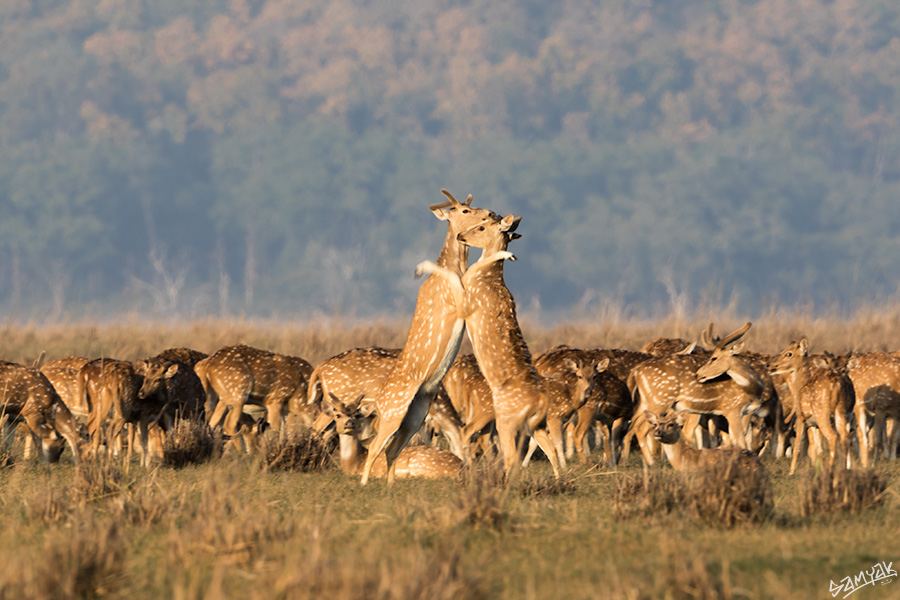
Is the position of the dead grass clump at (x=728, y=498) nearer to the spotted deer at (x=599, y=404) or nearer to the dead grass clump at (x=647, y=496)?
the dead grass clump at (x=647, y=496)

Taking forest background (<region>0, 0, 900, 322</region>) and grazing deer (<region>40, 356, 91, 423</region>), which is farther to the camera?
forest background (<region>0, 0, 900, 322</region>)

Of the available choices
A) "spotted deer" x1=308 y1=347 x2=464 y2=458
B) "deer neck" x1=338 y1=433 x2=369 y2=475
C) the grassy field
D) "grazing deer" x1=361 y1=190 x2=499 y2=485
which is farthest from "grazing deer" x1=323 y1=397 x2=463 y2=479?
"spotted deer" x1=308 y1=347 x2=464 y2=458

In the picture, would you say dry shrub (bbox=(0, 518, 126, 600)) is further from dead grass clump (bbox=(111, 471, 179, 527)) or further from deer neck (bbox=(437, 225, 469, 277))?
deer neck (bbox=(437, 225, 469, 277))

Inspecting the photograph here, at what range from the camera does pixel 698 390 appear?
42.1 feet

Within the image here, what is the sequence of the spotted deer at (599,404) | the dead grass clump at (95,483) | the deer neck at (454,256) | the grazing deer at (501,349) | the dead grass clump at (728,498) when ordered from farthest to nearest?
1. the spotted deer at (599,404)
2. the deer neck at (454,256)
3. the grazing deer at (501,349)
4. the dead grass clump at (95,483)
5. the dead grass clump at (728,498)

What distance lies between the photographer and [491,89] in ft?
510

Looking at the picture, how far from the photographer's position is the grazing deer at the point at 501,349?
1060 centimetres

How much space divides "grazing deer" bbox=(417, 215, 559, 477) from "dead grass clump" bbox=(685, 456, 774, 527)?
2756 millimetres

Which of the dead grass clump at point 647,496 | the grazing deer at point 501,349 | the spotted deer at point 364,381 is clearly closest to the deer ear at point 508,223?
the grazing deer at point 501,349

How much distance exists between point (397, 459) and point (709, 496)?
13.3 feet

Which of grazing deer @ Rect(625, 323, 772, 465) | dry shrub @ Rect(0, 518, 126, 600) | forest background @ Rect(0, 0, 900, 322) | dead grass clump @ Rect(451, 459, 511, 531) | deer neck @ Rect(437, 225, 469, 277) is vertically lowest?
dry shrub @ Rect(0, 518, 126, 600)

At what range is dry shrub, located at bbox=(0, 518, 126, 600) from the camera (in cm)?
592

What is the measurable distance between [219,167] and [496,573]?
145764 mm

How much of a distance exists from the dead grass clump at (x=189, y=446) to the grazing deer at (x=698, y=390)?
4240mm
